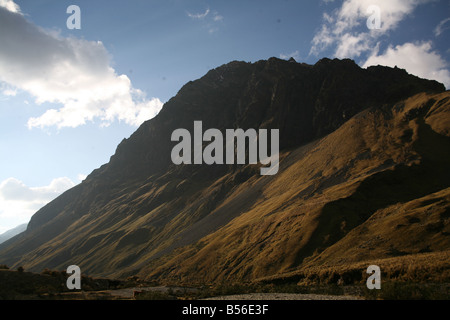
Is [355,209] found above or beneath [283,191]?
beneath

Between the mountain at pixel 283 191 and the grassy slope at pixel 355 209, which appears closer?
the grassy slope at pixel 355 209

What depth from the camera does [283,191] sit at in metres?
83.8

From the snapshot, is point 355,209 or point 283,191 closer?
point 355,209

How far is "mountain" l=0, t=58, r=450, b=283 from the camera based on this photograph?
43.0 m

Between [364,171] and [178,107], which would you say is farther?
[178,107]

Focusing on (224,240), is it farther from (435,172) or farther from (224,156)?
(224,156)

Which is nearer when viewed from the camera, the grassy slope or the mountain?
the grassy slope

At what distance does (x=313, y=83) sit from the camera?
142375 mm

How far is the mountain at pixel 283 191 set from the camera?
43.0 meters

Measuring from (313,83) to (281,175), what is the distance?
64.4 meters
